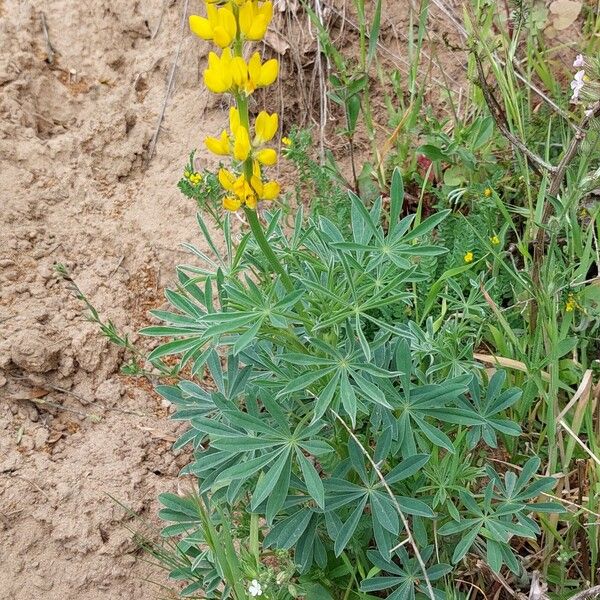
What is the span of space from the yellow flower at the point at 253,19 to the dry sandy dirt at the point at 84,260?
141cm

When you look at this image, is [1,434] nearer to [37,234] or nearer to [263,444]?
[37,234]

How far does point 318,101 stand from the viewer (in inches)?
118

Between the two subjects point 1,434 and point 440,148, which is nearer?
point 1,434

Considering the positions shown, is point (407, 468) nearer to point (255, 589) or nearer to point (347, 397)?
point (347, 397)

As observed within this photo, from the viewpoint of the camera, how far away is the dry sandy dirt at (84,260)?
2.07 meters

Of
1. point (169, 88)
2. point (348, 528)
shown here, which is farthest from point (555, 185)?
point (169, 88)

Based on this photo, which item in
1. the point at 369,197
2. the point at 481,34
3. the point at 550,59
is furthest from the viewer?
the point at 550,59

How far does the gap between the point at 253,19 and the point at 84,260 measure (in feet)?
5.15

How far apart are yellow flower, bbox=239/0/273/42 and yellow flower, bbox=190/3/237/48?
2 cm

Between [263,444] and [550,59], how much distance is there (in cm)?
220

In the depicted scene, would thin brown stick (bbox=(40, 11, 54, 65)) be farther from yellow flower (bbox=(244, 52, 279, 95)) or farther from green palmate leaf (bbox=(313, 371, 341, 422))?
green palmate leaf (bbox=(313, 371, 341, 422))

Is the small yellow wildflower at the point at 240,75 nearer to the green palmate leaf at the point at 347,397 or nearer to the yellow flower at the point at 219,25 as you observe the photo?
the yellow flower at the point at 219,25

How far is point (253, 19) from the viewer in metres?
1.25

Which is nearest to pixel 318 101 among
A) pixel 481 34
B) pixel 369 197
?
pixel 369 197
